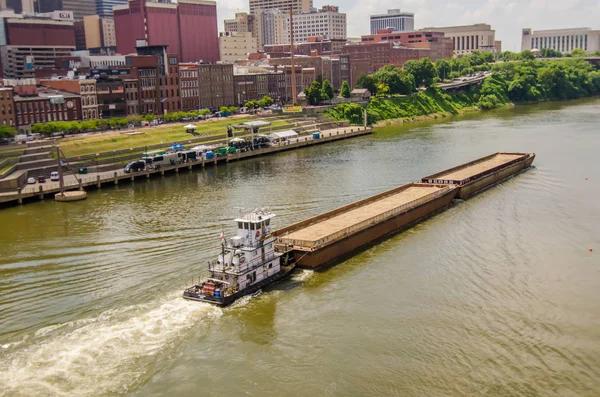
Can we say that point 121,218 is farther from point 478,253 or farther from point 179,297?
point 478,253

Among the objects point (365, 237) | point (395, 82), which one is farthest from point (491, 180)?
point (395, 82)

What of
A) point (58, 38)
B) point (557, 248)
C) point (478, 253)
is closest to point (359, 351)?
point (478, 253)

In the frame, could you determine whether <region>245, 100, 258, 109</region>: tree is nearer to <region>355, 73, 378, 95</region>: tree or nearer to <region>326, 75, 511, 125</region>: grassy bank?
<region>326, 75, 511, 125</region>: grassy bank

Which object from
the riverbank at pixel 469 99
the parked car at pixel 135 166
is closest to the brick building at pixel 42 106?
the parked car at pixel 135 166

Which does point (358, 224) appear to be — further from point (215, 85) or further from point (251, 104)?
point (215, 85)

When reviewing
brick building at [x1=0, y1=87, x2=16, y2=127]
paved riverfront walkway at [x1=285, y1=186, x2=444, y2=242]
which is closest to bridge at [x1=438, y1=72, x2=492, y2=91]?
brick building at [x1=0, y1=87, x2=16, y2=127]

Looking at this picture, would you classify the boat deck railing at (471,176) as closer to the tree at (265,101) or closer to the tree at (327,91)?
the tree at (327,91)
